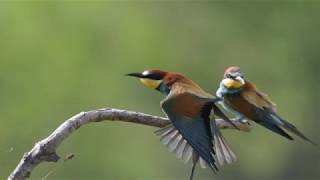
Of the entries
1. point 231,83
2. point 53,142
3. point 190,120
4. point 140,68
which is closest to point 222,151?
point 190,120

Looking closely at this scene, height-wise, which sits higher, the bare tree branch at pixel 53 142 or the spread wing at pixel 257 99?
the bare tree branch at pixel 53 142

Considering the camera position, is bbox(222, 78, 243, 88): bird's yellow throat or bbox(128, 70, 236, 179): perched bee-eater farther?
bbox(222, 78, 243, 88): bird's yellow throat

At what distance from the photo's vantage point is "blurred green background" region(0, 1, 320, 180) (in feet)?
19.2

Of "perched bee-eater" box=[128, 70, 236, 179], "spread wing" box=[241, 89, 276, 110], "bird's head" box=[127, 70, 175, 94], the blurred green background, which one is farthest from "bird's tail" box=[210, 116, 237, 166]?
the blurred green background

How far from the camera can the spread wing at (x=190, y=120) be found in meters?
1.76

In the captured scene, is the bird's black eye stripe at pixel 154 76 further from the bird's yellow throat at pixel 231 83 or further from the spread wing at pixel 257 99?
the spread wing at pixel 257 99

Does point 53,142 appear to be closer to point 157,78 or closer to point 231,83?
point 157,78

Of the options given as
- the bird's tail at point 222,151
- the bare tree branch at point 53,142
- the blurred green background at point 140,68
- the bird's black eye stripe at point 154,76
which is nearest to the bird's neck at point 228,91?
the bird's tail at point 222,151

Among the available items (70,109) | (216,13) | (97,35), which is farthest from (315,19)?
(70,109)

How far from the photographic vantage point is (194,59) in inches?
284

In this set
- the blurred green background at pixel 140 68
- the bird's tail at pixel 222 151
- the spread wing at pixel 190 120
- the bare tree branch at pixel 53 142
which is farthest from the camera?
the blurred green background at pixel 140 68

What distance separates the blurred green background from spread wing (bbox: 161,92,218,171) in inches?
119

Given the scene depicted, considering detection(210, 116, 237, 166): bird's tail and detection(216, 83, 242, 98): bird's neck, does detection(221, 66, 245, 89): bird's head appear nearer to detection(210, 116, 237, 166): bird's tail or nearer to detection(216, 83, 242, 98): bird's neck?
detection(216, 83, 242, 98): bird's neck

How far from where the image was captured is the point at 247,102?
227 cm
